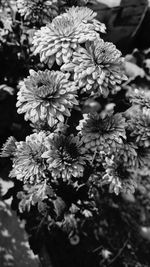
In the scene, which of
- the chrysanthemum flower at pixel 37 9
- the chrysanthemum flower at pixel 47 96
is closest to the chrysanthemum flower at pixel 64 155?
the chrysanthemum flower at pixel 47 96

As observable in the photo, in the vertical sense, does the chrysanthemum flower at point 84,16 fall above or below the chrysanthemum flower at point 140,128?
above

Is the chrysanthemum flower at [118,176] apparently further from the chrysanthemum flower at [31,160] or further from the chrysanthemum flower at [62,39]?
the chrysanthemum flower at [62,39]

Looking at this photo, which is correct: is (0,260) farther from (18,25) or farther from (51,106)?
(18,25)

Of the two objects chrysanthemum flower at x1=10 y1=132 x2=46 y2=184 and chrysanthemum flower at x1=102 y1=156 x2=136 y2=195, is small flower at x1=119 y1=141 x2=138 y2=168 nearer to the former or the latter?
chrysanthemum flower at x1=102 y1=156 x2=136 y2=195

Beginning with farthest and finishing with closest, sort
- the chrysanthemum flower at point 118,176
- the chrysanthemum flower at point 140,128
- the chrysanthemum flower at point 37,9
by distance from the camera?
the chrysanthemum flower at point 37,9 → the chrysanthemum flower at point 118,176 → the chrysanthemum flower at point 140,128

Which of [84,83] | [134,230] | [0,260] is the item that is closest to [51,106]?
[84,83]

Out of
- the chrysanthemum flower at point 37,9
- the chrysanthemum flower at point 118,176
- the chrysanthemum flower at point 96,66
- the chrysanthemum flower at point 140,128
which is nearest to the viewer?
the chrysanthemum flower at point 96,66

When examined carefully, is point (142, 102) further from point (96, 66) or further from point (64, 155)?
point (64, 155)
